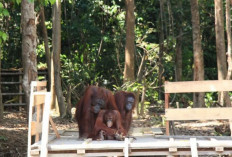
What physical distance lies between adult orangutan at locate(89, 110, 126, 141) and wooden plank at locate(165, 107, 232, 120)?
26.7 inches

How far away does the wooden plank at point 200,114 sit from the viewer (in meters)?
6.08

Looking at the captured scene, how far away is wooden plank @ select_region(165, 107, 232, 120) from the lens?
6.08m

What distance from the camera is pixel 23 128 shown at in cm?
941

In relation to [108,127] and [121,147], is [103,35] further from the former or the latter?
[121,147]

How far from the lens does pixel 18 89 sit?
14203 mm

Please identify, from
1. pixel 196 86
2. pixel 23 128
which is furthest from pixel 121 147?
pixel 23 128

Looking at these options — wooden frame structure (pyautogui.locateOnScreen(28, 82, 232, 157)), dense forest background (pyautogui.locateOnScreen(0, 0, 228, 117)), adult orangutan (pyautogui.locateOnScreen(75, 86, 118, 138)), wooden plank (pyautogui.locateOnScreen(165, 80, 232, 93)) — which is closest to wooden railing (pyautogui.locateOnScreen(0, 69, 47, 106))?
dense forest background (pyautogui.locateOnScreen(0, 0, 228, 117))

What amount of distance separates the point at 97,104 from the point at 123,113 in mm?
598

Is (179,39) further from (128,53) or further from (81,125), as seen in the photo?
(81,125)

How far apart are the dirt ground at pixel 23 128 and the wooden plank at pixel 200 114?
2702 millimetres

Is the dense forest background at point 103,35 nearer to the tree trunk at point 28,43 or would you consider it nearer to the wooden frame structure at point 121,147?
the tree trunk at point 28,43

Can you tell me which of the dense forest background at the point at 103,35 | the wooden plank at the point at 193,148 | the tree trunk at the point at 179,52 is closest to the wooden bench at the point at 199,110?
the wooden plank at the point at 193,148

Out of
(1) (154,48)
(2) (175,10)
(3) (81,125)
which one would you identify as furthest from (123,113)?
(2) (175,10)

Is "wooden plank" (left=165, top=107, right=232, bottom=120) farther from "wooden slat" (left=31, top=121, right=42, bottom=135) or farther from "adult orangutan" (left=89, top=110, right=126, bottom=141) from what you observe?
"wooden slat" (left=31, top=121, right=42, bottom=135)
